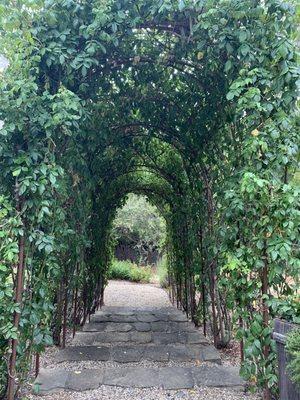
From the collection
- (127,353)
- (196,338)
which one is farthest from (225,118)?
(196,338)

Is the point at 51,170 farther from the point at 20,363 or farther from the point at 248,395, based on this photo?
the point at 248,395

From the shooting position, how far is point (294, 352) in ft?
6.15

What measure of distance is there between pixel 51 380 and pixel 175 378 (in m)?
1.04

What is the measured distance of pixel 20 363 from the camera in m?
2.60

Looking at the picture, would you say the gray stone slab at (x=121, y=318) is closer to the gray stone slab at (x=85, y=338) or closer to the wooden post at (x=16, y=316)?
the gray stone slab at (x=85, y=338)

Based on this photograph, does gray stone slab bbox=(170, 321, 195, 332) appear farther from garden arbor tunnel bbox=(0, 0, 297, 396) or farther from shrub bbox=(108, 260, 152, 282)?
shrub bbox=(108, 260, 152, 282)

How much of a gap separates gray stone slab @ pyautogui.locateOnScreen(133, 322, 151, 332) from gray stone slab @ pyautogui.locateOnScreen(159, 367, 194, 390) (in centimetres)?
176

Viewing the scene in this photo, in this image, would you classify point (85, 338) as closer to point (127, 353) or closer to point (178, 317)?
point (127, 353)

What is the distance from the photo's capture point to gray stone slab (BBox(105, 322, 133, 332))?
5340 millimetres

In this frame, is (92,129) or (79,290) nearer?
(92,129)

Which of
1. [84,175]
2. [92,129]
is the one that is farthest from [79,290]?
[92,129]

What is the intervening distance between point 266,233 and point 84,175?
7.89ft

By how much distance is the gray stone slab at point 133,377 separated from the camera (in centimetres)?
325

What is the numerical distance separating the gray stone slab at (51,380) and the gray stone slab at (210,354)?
1.38 meters
